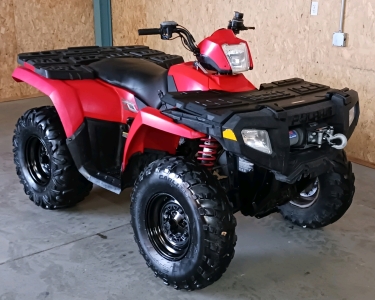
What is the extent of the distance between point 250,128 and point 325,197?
94cm

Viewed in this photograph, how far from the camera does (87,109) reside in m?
2.78

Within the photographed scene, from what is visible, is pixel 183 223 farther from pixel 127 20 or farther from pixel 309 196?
→ pixel 127 20

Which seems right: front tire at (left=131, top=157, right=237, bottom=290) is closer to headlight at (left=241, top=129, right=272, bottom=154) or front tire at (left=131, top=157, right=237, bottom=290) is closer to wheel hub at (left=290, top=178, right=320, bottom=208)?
headlight at (left=241, top=129, right=272, bottom=154)

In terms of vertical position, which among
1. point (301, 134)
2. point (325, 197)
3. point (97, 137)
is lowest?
point (325, 197)

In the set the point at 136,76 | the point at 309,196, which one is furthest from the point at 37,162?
the point at 309,196

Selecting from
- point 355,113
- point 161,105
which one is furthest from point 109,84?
point 355,113

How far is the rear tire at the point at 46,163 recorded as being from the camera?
2902 millimetres

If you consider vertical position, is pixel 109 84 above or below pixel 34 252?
above

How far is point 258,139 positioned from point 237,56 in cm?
55

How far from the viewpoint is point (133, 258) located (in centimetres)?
258

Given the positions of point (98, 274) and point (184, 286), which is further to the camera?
point (98, 274)

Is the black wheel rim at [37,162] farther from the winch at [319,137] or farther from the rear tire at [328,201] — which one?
the winch at [319,137]

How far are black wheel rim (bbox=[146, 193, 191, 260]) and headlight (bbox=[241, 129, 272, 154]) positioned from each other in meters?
0.48

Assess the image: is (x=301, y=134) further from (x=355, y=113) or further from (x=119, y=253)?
(x=119, y=253)
